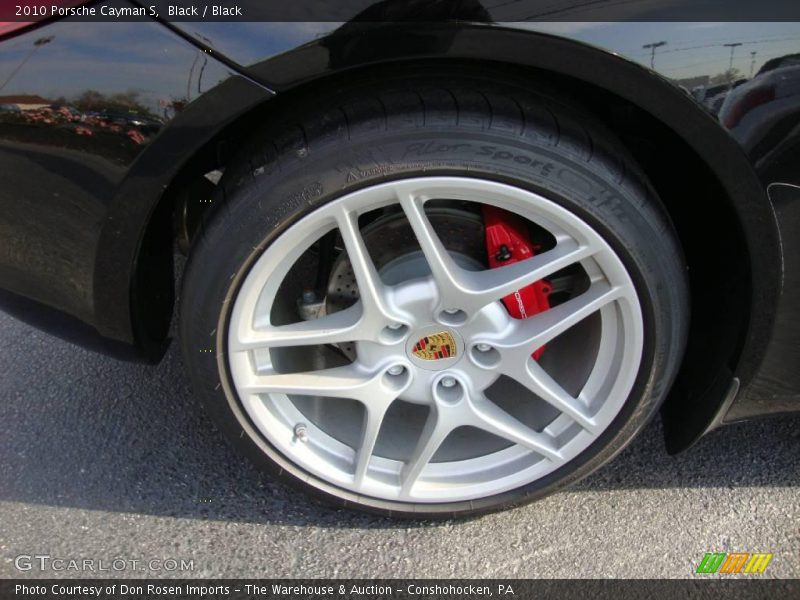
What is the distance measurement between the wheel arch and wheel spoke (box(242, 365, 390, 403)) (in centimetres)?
33

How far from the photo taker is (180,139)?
1417 mm

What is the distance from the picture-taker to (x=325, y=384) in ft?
5.69

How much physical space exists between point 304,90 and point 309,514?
111 centimetres

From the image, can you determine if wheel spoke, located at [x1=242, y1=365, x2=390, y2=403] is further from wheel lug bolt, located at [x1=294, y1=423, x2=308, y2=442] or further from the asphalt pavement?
the asphalt pavement

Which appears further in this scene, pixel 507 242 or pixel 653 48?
pixel 507 242

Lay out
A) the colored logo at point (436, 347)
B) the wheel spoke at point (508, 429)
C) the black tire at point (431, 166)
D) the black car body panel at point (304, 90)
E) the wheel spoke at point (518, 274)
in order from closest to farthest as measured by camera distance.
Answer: the black car body panel at point (304, 90)
the black tire at point (431, 166)
the wheel spoke at point (518, 274)
the colored logo at point (436, 347)
the wheel spoke at point (508, 429)

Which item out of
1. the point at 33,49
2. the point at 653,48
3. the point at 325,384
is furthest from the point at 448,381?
the point at 33,49

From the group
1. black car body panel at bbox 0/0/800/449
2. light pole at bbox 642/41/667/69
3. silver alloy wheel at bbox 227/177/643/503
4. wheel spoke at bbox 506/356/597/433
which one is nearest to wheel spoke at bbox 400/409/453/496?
silver alloy wheel at bbox 227/177/643/503

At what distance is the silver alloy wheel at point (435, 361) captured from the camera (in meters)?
1.52

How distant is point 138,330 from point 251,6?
0.81 metres

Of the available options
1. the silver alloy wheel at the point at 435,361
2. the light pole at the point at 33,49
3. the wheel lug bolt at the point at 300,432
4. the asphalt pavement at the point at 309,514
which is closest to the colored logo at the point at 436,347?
the silver alloy wheel at the point at 435,361

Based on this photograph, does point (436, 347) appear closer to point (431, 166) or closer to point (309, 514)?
point (431, 166)

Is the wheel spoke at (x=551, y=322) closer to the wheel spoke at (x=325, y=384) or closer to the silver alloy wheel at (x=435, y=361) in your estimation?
the silver alloy wheel at (x=435, y=361)

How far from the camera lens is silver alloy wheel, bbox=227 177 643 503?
59.9 inches
